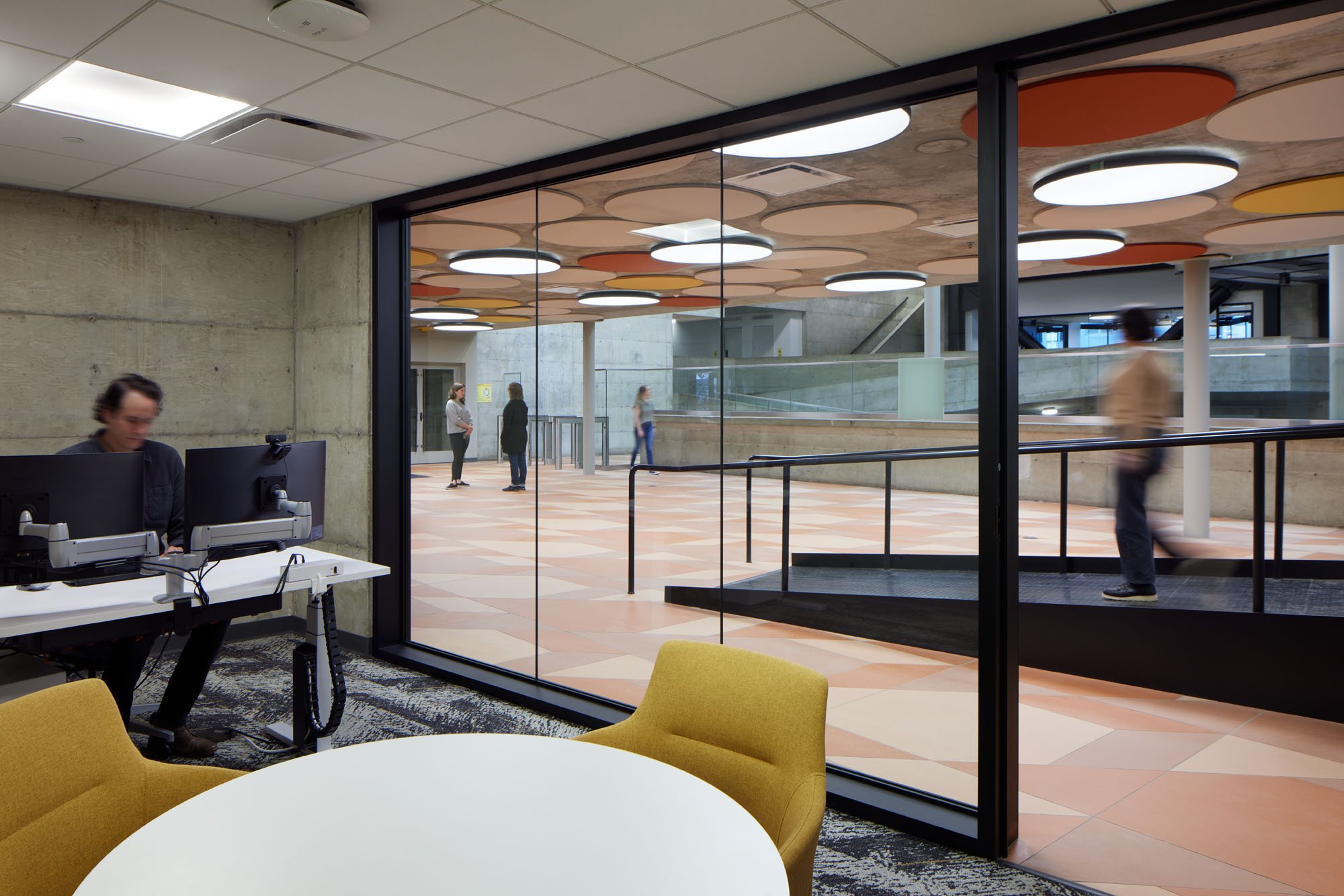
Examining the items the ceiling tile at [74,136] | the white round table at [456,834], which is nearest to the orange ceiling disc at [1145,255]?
the ceiling tile at [74,136]

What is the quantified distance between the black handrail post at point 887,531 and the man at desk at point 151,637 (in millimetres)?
3839

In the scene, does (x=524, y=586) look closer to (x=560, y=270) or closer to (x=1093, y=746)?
(x=560, y=270)

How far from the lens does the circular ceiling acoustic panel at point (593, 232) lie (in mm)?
6281

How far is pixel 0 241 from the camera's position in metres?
5.12

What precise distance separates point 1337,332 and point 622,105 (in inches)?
416

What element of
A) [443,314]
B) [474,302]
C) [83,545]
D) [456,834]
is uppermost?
[474,302]

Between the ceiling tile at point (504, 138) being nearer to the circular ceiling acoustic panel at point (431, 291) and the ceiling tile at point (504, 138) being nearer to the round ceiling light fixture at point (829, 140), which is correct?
the round ceiling light fixture at point (829, 140)

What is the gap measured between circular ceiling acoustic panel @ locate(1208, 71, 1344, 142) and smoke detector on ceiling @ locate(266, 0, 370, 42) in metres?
3.79

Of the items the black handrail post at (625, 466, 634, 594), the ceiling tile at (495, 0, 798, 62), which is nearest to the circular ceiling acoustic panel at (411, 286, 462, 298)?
the black handrail post at (625, 466, 634, 594)

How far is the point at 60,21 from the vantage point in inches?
114

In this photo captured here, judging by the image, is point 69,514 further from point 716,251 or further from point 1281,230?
point 1281,230

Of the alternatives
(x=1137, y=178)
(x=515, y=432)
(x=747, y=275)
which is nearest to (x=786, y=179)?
(x=747, y=275)

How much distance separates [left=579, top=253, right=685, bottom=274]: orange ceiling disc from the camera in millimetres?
6438

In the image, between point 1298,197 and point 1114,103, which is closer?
point 1114,103
